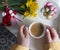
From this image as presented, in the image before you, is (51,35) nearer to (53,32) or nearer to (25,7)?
(53,32)

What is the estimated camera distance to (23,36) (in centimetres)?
102

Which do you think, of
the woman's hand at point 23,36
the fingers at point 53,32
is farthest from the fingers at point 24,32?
the fingers at point 53,32

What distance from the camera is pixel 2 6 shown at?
3.43ft

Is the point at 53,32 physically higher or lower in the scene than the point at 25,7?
lower

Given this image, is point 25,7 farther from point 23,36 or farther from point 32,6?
point 23,36

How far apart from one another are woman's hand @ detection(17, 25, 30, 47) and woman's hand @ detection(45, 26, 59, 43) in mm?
94

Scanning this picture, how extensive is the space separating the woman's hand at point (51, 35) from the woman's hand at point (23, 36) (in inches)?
3.7

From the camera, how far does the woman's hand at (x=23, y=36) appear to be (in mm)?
1016

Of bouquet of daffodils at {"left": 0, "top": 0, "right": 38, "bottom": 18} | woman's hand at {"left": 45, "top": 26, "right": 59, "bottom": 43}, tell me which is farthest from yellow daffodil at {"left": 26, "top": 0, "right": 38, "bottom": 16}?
woman's hand at {"left": 45, "top": 26, "right": 59, "bottom": 43}

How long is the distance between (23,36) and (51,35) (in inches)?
5.2

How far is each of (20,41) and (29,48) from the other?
0.06 meters

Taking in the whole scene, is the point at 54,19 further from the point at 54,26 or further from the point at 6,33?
the point at 6,33

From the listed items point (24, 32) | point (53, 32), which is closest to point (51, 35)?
point (53, 32)

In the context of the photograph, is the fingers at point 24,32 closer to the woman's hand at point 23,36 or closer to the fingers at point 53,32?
the woman's hand at point 23,36
